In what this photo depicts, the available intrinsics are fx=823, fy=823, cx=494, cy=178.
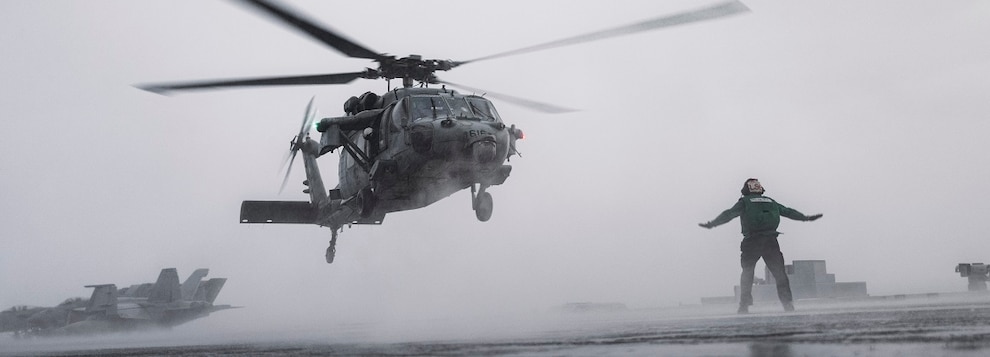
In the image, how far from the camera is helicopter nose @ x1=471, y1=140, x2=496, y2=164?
14.4 meters

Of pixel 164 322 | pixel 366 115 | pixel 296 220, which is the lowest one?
pixel 164 322

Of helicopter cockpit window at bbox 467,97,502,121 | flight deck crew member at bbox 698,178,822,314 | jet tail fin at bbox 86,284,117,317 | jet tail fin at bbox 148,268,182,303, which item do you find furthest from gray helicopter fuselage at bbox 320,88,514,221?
jet tail fin at bbox 148,268,182,303

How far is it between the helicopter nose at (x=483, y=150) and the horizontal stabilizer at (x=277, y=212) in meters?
7.06

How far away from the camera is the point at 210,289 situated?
50.8m

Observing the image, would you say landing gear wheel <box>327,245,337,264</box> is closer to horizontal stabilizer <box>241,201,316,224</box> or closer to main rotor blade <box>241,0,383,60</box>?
horizontal stabilizer <box>241,201,316,224</box>

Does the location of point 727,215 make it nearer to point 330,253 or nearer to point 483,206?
point 483,206

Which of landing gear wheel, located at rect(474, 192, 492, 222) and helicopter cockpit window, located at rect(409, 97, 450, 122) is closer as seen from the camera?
helicopter cockpit window, located at rect(409, 97, 450, 122)

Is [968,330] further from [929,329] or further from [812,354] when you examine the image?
[812,354]

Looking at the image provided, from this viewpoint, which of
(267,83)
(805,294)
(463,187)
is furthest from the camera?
(805,294)

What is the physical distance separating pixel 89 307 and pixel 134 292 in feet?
23.9

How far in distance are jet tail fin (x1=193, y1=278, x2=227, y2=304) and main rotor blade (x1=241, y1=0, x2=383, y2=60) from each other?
39.0 meters

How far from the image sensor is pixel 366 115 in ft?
54.8

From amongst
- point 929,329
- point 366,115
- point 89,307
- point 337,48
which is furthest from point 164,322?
point 929,329

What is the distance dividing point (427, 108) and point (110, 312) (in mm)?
33146
